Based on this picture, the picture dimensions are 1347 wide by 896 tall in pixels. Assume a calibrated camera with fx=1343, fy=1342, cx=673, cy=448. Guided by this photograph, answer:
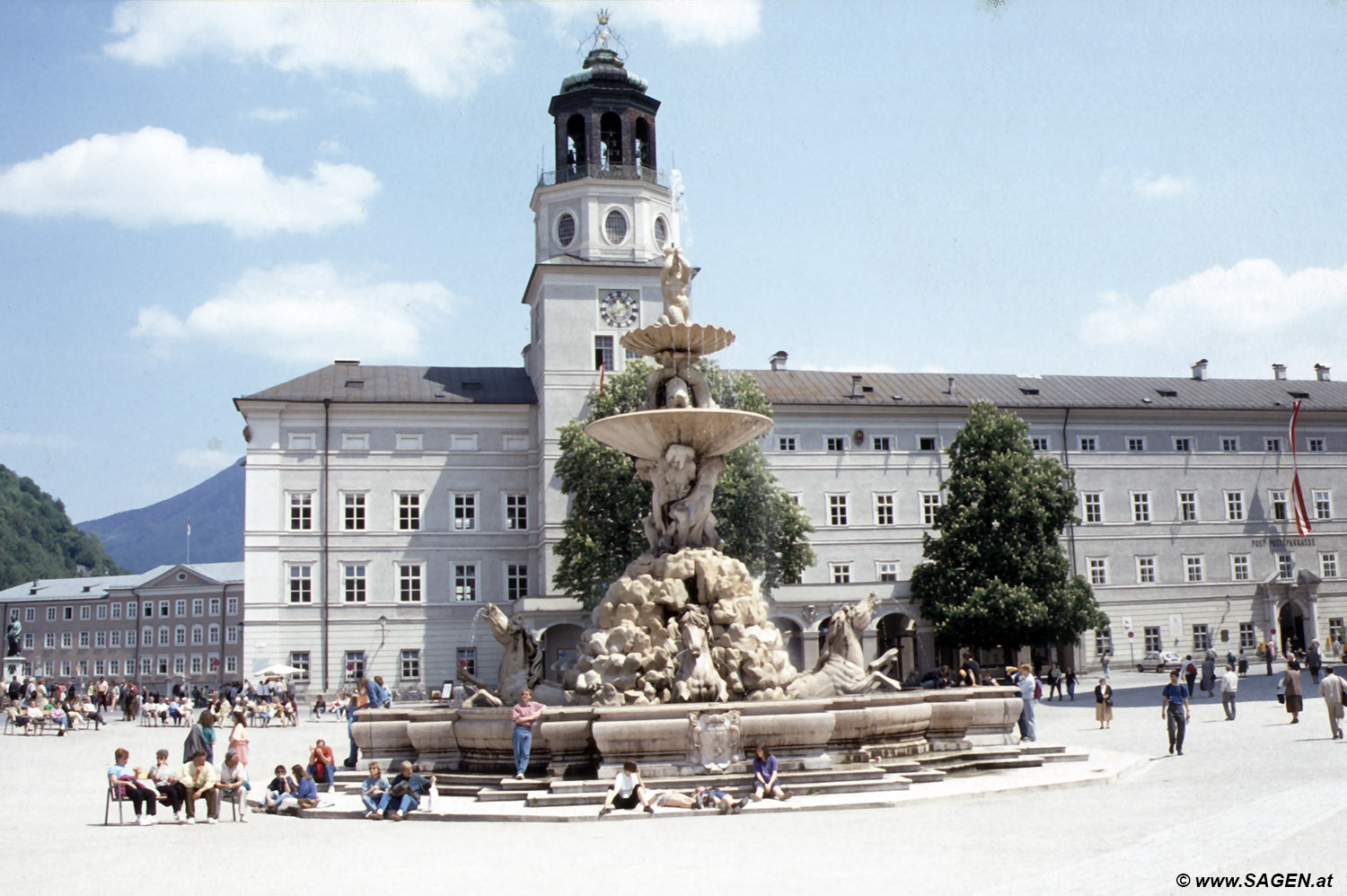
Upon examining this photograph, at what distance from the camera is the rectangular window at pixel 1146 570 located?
60.6m

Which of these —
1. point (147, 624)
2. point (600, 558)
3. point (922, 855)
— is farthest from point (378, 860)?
point (147, 624)

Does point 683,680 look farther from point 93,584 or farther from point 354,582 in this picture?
point 93,584

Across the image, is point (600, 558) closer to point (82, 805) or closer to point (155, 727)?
point (155, 727)

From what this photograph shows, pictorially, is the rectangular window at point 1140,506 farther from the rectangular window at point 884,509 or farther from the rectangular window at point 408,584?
the rectangular window at point 408,584

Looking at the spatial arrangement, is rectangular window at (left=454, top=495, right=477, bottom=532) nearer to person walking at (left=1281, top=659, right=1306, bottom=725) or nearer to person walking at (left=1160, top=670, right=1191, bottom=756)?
person walking at (left=1281, top=659, right=1306, bottom=725)

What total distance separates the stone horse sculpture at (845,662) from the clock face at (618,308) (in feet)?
130

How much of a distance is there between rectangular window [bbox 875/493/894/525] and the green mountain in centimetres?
10614

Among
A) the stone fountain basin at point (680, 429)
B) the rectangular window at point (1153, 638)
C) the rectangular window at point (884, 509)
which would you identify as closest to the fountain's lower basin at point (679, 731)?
the stone fountain basin at point (680, 429)

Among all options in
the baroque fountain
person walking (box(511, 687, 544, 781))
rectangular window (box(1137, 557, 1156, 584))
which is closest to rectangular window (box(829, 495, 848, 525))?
rectangular window (box(1137, 557, 1156, 584))

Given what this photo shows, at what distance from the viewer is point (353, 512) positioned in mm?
56688

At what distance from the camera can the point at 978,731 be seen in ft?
58.1

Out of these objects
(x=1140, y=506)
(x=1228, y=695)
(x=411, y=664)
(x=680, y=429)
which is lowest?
(x=1228, y=695)

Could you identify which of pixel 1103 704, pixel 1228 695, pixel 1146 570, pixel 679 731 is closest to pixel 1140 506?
pixel 1146 570

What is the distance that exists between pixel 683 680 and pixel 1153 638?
4894 centimetres
